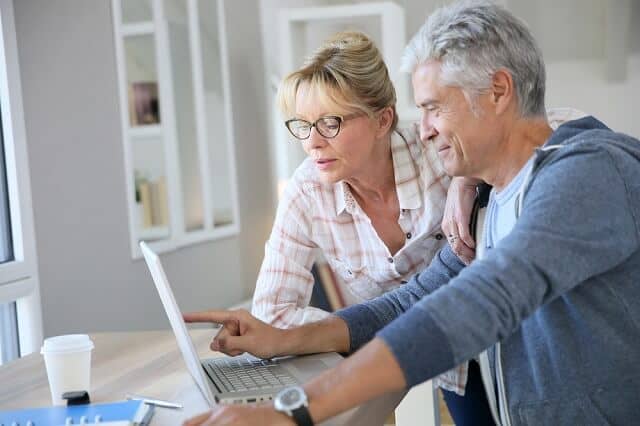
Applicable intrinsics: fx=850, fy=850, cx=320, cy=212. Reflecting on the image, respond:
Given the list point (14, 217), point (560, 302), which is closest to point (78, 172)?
point (14, 217)

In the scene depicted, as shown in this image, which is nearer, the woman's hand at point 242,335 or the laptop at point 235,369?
the laptop at point 235,369

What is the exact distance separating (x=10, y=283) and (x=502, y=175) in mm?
1708

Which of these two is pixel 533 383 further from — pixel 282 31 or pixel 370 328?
pixel 282 31

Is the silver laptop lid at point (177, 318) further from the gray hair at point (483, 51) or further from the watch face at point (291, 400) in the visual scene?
the gray hair at point (483, 51)

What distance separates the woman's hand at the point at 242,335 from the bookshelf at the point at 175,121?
1797mm

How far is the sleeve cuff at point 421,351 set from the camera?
1000mm

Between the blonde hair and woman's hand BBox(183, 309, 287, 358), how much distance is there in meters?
0.66

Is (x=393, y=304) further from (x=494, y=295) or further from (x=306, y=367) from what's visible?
(x=494, y=295)

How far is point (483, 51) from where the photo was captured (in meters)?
1.37

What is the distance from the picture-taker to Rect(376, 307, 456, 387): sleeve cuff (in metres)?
1.00

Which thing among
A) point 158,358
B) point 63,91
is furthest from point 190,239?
point 158,358

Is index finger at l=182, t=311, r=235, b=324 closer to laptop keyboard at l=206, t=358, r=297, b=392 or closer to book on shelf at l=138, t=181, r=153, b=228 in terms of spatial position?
laptop keyboard at l=206, t=358, r=297, b=392

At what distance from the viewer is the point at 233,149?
4.50 meters

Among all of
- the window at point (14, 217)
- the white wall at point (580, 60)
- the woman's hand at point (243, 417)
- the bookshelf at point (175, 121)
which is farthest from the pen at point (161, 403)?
the white wall at point (580, 60)
